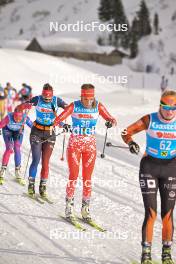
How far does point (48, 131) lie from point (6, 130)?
1810 millimetres

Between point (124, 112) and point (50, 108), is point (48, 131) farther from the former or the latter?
point (124, 112)

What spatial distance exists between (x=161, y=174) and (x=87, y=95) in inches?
91.6

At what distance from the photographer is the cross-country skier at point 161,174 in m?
6.16

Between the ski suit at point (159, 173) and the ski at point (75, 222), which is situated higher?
the ski suit at point (159, 173)

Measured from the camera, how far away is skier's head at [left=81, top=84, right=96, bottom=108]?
7.75m

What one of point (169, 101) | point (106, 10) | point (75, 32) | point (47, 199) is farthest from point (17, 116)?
point (75, 32)

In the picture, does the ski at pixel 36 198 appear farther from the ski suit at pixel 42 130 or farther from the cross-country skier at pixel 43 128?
the ski suit at pixel 42 130

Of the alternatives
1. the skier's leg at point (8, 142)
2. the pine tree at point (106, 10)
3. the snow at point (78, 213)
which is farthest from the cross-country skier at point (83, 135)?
the pine tree at point (106, 10)

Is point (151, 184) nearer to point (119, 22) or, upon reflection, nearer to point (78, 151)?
point (78, 151)

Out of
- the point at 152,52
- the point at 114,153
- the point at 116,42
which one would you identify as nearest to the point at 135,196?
the point at 114,153

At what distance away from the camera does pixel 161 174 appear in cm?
619

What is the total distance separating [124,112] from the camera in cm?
2862

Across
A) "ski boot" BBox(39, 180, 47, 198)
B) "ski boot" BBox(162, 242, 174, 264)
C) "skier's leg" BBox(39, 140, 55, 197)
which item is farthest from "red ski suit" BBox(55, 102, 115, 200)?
"ski boot" BBox(162, 242, 174, 264)

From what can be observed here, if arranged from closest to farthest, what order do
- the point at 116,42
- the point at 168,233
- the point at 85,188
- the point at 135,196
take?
the point at 168,233, the point at 85,188, the point at 135,196, the point at 116,42
